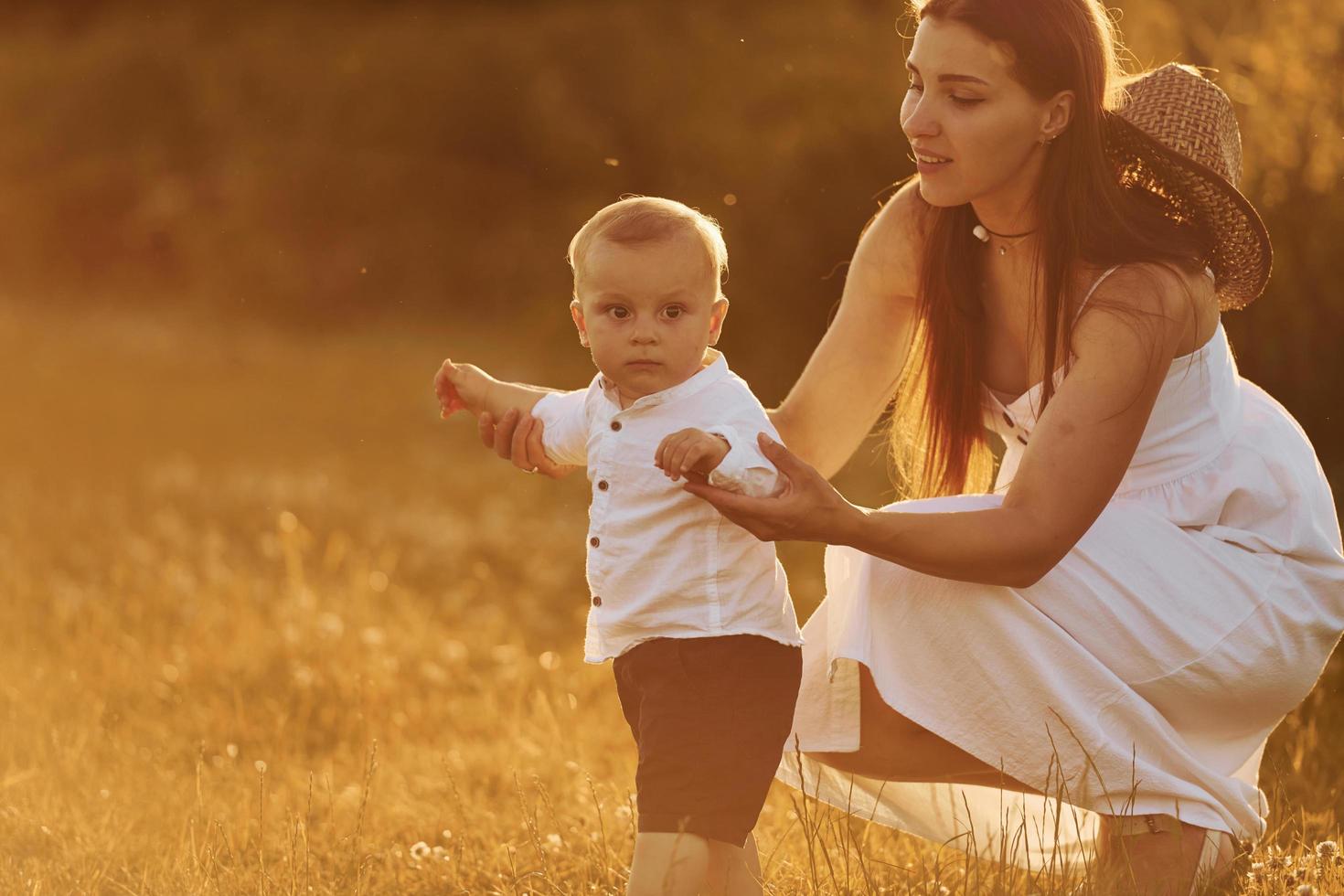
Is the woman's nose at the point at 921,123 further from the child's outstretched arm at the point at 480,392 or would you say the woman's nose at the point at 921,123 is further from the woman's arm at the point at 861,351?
the child's outstretched arm at the point at 480,392

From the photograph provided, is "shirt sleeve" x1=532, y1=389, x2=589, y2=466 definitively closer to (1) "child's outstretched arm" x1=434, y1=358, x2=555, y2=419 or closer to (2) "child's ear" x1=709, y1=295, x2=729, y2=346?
(1) "child's outstretched arm" x1=434, y1=358, x2=555, y2=419

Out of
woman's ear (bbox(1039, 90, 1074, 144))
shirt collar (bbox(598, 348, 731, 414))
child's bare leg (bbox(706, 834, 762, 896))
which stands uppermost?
woman's ear (bbox(1039, 90, 1074, 144))

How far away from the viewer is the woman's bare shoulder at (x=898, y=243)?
3.16m

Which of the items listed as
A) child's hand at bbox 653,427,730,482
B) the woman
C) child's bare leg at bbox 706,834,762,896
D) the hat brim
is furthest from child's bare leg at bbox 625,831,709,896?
the hat brim

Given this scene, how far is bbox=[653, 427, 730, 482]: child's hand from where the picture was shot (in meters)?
2.31

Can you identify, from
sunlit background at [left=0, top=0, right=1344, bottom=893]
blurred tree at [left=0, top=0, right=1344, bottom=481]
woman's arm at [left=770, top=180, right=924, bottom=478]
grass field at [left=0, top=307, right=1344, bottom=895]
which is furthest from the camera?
blurred tree at [left=0, top=0, right=1344, bottom=481]

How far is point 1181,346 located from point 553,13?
10.4 meters

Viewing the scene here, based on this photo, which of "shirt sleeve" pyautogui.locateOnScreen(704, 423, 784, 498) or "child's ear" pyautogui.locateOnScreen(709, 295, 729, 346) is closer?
"shirt sleeve" pyautogui.locateOnScreen(704, 423, 784, 498)

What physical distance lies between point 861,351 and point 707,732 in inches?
41.7

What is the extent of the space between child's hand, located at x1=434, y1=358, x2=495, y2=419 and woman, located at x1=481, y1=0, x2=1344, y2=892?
0.09 meters

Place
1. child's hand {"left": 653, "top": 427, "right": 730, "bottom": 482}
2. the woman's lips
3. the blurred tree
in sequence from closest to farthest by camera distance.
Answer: child's hand {"left": 653, "top": 427, "right": 730, "bottom": 482} < the woman's lips < the blurred tree

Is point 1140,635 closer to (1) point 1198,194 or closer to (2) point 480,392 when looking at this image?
(1) point 1198,194

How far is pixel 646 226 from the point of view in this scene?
2410mm

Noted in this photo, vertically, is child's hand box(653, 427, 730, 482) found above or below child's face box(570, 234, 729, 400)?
below
